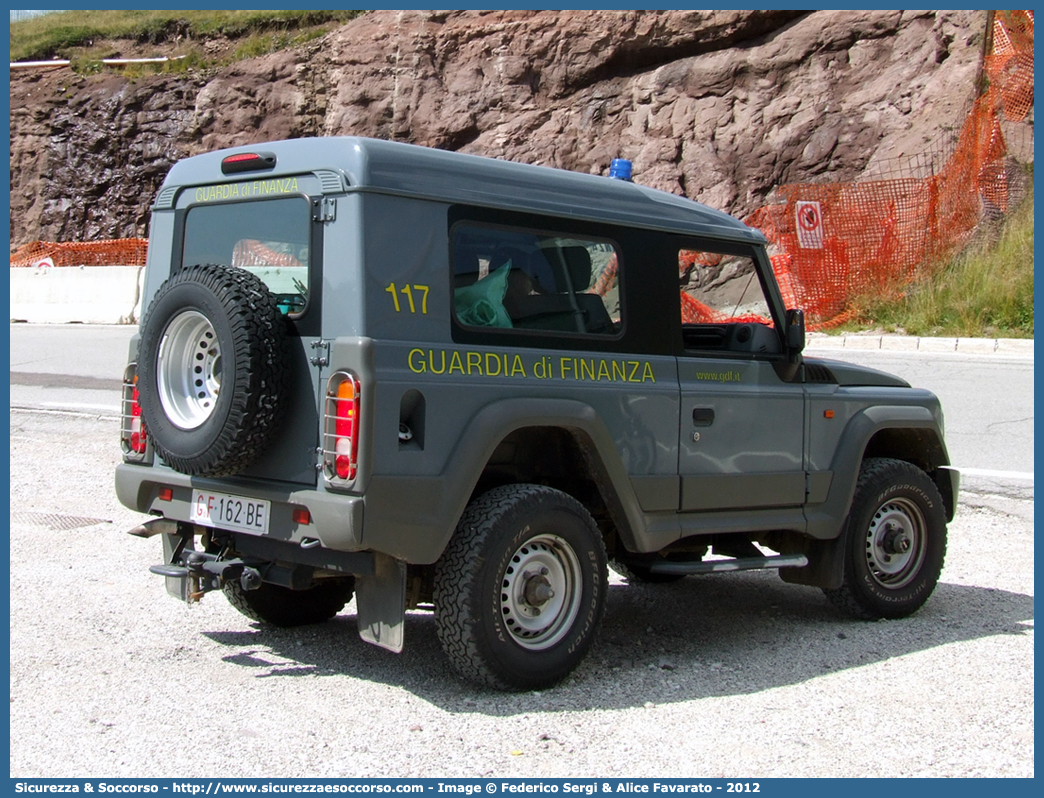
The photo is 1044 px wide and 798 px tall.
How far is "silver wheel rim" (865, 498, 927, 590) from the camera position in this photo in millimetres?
6258

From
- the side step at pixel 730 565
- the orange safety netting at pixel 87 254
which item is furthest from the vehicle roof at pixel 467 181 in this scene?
the orange safety netting at pixel 87 254

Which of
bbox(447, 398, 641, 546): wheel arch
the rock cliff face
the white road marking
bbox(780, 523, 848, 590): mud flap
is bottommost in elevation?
bbox(780, 523, 848, 590): mud flap

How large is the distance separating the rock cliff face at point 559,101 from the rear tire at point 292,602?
19088mm

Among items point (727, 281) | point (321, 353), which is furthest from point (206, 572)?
point (727, 281)

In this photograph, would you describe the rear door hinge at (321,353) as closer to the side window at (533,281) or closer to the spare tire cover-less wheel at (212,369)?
the spare tire cover-less wheel at (212,369)

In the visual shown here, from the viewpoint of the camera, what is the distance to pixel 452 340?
4574mm

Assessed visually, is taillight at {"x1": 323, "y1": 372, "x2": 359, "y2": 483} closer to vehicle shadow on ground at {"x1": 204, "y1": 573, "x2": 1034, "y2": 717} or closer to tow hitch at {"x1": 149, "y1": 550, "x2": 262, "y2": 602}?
tow hitch at {"x1": 149, "y1": 550, "x2": 262, "y2": 602}

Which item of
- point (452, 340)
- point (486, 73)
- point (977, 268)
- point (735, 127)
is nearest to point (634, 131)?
point (735, 127)

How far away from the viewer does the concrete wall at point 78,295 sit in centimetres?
2220

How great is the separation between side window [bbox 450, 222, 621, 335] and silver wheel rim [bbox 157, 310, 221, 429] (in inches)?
41.1

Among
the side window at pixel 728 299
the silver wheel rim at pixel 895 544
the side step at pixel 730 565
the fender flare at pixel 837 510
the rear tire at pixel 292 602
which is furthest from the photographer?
the silver wheel rim at pixel 895 544

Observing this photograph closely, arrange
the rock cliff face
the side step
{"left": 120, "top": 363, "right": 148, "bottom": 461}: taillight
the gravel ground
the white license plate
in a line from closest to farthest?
the gravel ground
the white license plate
{"left": 120, "top": 363, "right": 148, "bottom": 461}: taillight
the side step
the rock cliff face

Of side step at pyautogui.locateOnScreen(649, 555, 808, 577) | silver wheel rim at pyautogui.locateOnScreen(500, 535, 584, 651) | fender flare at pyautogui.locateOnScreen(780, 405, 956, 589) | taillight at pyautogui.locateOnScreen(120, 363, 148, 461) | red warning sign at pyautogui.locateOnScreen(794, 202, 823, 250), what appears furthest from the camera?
red warning sign at pyautogui.locateOnScreen(794, 202, 823, 250)

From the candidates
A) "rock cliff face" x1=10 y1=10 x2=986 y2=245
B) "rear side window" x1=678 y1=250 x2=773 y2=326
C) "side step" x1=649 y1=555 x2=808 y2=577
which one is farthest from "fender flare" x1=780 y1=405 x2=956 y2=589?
"rock cliff face" x1=10 y1=10 x2=986 y2=245
